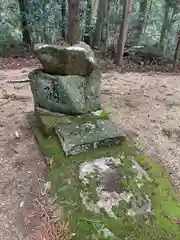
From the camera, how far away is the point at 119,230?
2238 mm

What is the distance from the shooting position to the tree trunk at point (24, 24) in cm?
758

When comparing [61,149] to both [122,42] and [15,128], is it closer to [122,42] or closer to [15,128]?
[15,128]

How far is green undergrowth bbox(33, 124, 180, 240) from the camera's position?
7.34ft

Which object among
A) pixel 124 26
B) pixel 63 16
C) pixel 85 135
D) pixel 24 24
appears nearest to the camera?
pixel 85 135

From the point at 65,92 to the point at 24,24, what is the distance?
5413 millimetres

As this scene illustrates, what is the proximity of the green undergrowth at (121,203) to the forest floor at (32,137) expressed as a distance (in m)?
0.20

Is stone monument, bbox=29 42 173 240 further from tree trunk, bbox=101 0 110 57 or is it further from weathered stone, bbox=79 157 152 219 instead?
tree trunk, bbox=101 0 110 57

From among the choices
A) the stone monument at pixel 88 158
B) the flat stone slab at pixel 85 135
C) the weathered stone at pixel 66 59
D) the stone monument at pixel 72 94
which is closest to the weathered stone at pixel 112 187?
the stone monument at pixel 88 158

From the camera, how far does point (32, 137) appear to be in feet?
11.4

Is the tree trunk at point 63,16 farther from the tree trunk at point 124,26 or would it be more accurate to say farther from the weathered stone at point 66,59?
the weathered stone at point 66,59

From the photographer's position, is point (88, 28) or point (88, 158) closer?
point (88, 158)

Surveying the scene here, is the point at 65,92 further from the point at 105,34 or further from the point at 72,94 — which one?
the point at 105,34

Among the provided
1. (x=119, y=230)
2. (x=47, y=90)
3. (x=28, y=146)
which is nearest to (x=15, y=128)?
(x=28, y=146)

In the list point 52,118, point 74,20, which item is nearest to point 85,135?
point 52,118
